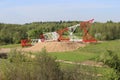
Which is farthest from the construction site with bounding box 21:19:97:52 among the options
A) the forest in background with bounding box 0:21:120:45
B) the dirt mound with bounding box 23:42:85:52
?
the forest in background with bounding box 0:21:120:45

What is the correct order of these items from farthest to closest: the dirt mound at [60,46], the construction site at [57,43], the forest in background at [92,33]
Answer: the forest in background at [92,33], the construction site at [57,43], the dirt mound at [60,46]

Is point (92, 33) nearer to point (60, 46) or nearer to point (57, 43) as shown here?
point (57, 43)

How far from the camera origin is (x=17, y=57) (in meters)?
21.0

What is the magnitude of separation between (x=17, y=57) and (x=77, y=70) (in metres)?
4.21

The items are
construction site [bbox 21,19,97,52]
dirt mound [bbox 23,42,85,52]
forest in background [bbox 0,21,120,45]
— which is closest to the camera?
dirt mound [bbox 23,42,85,52]

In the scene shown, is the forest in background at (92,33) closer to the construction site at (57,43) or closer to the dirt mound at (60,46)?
the construction site at (57,43)

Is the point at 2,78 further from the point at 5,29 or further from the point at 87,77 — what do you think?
the point at 5,29

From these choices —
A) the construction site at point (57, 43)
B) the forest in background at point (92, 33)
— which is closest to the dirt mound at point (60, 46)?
the construction site at point (57, 43)

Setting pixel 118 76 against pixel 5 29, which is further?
pixel 5 29

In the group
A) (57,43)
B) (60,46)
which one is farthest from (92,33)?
(60,46)

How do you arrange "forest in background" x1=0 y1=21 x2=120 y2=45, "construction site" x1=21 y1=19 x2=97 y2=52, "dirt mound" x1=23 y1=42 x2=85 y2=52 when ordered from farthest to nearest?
"forest in background" x1=0 y1=21 x2=120 y2=45, "construction site" x1=21 y1=19 x2=97 y2=52, "dirt mound" x1=23 y1=42 x2=85 y2=52

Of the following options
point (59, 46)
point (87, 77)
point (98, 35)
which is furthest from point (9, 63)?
point (98, 35)

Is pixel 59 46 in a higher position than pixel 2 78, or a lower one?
lower

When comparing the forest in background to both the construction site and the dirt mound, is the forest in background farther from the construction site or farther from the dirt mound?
the dirt mound
